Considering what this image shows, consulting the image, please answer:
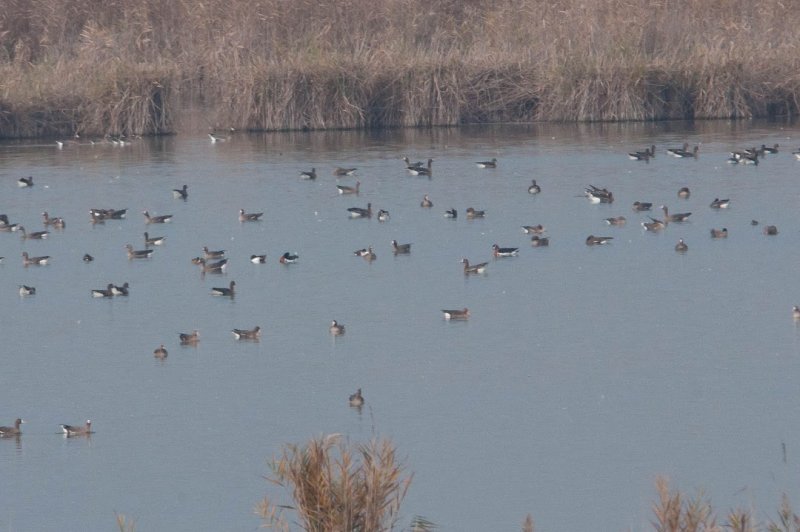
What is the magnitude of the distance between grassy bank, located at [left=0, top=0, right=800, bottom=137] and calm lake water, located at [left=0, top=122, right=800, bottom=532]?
13.3ft

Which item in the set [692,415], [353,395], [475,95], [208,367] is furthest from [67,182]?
[692,415]

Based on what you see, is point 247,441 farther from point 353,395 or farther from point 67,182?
point 67,182

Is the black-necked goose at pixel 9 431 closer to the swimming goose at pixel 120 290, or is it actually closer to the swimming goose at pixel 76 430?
the swimming goose at pixel 76 430

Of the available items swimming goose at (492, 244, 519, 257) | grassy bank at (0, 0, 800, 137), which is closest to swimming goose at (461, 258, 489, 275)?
swimming goose at (492, 244, 519, 257)

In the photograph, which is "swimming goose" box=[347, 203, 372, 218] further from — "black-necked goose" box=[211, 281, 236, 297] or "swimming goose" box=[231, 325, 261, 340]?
"swimming goose" box=[231, 325, 261, 340]

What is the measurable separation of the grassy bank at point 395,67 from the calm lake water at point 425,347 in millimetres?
4065

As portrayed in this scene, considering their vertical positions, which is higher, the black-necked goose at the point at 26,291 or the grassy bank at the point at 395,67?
the grassy bank at the point at 395,67

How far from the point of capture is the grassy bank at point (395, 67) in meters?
32.9

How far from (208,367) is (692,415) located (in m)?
5.34

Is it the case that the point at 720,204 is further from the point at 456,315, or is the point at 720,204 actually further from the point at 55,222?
the point at 55,222

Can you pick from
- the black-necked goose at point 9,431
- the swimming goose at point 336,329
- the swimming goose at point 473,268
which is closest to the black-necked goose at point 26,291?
the swimming goose at point 336,329

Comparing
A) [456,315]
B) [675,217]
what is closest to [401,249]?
[456,315]

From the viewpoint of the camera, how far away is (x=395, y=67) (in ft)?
108

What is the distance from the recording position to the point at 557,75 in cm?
3297
